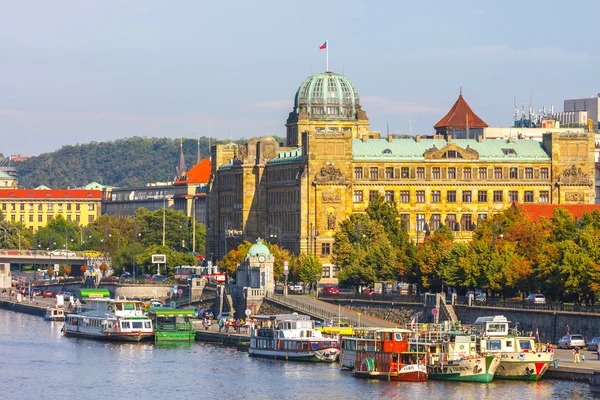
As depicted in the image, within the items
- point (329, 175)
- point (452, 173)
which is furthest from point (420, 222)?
point (329, 175)

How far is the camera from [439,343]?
123938 millimetres

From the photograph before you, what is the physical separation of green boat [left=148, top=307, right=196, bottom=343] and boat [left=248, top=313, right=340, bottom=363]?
644 inches

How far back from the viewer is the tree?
183500 millimetres

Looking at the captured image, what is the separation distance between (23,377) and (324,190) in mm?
68628

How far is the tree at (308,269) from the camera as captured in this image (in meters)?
184

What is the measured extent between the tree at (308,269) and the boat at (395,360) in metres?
57.2

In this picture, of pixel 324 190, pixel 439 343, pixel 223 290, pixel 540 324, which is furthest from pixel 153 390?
pixel 324 190

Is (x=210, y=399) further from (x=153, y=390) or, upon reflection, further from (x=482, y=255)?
(x=482, y=255)

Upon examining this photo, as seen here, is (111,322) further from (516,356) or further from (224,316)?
(516,356)

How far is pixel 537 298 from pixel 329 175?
56.8 metres

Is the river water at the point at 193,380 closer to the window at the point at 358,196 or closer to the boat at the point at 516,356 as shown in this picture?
the boat at the point at 516,356

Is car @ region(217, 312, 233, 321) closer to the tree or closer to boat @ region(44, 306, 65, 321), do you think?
the tree

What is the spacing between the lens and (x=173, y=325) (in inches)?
6457

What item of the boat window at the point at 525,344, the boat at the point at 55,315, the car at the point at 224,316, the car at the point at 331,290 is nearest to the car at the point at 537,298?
the boat window at the point at 525,344
